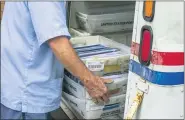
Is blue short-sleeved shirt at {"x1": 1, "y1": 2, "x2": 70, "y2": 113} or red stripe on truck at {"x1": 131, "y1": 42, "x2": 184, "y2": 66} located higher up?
red stripe on truck at {"x1": 131, "y1": 42, "x2": 184, "y2": 66}

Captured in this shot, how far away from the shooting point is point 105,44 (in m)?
1.83

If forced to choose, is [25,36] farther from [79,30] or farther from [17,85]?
[79,30]

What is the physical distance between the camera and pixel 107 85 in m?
1.46

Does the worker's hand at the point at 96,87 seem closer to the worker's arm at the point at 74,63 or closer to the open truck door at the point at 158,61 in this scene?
the worker's arm at the point at 74,63

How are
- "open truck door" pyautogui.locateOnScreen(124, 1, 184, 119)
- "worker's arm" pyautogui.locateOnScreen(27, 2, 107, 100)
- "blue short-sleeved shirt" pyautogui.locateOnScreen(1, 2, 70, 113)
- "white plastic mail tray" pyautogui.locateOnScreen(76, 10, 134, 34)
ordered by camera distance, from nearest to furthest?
"open truck door" pyautogui.locateOnScreen(124, 1, 184, 119), "worker's arm" pyautogui.locateOnScreen(27, 2, 107, 100), "blue short-sleeved shirt" pyautogui.locateOnScreen(1, 2, 70, 113), "white plastic mail tray" pyautogui.locateOnScreen(76, 10, 134, 34)

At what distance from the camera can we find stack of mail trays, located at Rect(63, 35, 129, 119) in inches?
58.8

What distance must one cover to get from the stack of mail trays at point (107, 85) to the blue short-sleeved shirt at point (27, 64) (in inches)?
5.0

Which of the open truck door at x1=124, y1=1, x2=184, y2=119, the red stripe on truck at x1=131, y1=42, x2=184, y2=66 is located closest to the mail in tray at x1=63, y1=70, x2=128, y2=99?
the open truck door at x1=124, y1=1, x2=184, y2=119

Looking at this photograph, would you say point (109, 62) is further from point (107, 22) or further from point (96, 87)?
point (107, 22)

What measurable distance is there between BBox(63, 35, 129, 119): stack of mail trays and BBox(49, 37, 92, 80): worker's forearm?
0.11m

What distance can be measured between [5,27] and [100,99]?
60 centimetres

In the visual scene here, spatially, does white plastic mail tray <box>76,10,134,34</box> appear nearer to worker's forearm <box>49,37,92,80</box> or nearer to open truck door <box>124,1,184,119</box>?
worker's forearm <box>49,37,92,80</box>

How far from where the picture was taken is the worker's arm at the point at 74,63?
4.46 ft

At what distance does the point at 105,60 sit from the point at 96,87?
0.55 feet
